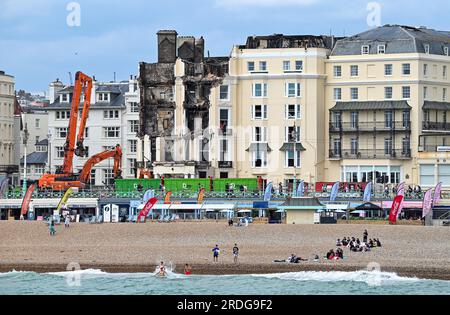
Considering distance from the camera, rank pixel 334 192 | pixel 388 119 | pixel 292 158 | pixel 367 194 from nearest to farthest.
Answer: pixel 367 194 < pixel 334 192 < pixel 388 119 < pixel 292 158

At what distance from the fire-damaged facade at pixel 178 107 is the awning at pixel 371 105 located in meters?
8.84

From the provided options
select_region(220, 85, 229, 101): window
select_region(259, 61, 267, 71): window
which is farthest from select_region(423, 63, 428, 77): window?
select_region(220, 85, 229, 101): window

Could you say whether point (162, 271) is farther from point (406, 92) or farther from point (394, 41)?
point (394, 41)

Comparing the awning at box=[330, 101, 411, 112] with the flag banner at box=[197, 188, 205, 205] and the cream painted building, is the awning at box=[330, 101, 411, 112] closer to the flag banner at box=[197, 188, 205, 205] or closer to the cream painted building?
the flag banner at box=[197, 188, 205, 205]

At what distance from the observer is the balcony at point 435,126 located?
93500 millimetres

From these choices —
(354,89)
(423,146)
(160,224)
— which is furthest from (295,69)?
(160,224)

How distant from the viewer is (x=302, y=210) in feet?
251

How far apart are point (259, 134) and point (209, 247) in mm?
30084

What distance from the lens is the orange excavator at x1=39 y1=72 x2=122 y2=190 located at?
92750mm

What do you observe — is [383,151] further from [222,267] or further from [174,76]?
[222,267]

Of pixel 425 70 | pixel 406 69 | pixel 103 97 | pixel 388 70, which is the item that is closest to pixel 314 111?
pixel 388 70

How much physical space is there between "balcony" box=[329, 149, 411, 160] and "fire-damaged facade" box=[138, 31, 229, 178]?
9.16 m

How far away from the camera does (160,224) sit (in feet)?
250

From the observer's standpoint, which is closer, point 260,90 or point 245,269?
point 245,269
